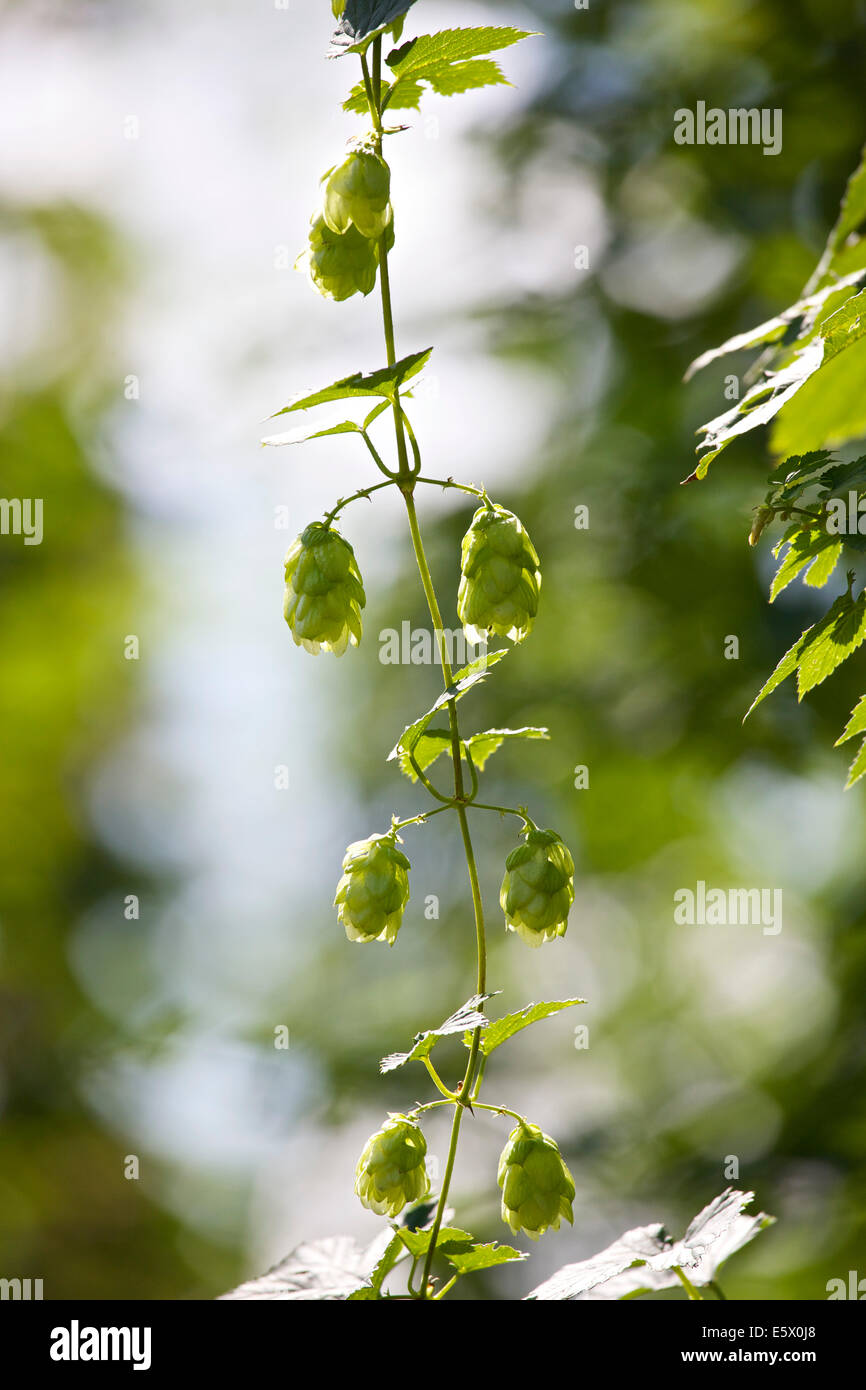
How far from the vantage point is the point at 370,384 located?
18.6 inches

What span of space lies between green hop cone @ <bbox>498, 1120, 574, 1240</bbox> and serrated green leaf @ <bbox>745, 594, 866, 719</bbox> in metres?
0.27

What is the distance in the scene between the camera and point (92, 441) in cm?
309

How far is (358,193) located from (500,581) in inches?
7.6

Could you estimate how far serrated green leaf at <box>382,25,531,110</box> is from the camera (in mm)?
492

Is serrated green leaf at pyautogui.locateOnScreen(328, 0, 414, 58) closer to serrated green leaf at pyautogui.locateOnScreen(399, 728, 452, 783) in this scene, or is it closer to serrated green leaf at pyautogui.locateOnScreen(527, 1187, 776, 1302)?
serrated green leaf at pyautogui.locateOnScreen(399, 728, 452, 783)

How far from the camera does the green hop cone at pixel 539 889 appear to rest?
0.52 m

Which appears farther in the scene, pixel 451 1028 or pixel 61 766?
pixel 61 766

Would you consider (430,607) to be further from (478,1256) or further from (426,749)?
(478,1256)

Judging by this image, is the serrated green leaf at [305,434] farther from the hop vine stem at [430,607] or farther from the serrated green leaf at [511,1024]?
the serrated green leaf at [511,1024]

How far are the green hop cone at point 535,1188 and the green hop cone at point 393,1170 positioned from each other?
0.05 metres

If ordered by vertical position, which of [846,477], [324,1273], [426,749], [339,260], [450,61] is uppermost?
[450,61]

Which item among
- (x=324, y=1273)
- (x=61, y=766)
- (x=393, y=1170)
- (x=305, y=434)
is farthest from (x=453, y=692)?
(x=61, y=766)

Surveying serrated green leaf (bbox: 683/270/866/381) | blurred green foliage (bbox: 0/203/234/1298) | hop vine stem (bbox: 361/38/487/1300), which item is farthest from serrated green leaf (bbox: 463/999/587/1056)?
blurred green foliage (bbox: 0/203/234/1298)
